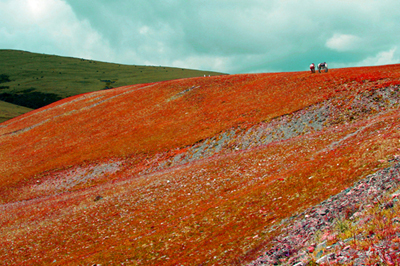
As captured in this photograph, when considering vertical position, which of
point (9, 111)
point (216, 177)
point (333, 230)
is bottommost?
point (216, 177)

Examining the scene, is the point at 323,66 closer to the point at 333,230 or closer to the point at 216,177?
the point at 216,177

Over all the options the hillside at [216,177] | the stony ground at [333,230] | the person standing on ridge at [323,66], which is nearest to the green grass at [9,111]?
the hillside at [216,177]

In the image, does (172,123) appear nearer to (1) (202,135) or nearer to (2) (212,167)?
(1) (202,135)

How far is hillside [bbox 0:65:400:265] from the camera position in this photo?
12578 millimetres

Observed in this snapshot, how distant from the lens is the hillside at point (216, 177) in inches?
495

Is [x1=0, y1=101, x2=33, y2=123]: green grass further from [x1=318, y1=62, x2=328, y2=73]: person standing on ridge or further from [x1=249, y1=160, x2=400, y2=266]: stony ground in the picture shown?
[x1=249, y1=160, x2=400, y2=266]: stony ground

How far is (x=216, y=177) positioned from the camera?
1129 inches

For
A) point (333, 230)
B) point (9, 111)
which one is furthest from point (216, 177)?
point (9, 111)

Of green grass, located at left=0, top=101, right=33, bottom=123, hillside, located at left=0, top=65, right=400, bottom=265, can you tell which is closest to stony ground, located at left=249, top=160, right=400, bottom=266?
hillside, located at left=0, top=65, right=400, bottom=265

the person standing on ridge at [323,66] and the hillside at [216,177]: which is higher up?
the person standing on ridge at [323,66]

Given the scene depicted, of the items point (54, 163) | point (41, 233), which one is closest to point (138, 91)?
point (54, 163)

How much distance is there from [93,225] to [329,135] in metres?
27.5

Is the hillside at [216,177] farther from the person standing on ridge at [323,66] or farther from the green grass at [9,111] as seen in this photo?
the green grass at [9,111]

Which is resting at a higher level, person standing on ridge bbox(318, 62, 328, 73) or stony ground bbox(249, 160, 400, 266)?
person standing on ridge bbox(318, 62, 328, 73)
